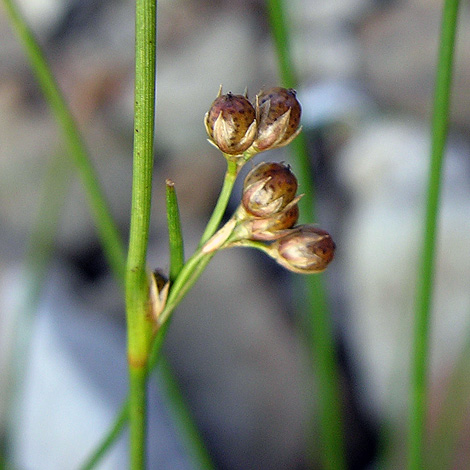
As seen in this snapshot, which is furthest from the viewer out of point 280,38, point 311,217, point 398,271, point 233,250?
point 233,250

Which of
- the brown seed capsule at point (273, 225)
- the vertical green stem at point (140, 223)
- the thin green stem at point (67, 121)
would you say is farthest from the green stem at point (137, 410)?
the thin green stem at point (67, 121)

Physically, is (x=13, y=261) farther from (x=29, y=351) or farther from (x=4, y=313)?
(x=29, y=351)

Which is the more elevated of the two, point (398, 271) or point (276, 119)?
point (398, 271)

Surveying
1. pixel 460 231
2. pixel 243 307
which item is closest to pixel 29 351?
pixel 243 307

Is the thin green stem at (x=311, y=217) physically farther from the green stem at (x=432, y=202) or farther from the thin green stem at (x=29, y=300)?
the thin green stem at (x=29, y=300)

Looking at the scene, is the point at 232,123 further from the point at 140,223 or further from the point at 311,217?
the point at 311,217

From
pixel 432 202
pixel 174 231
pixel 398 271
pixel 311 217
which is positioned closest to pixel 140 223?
pixel 174 231
